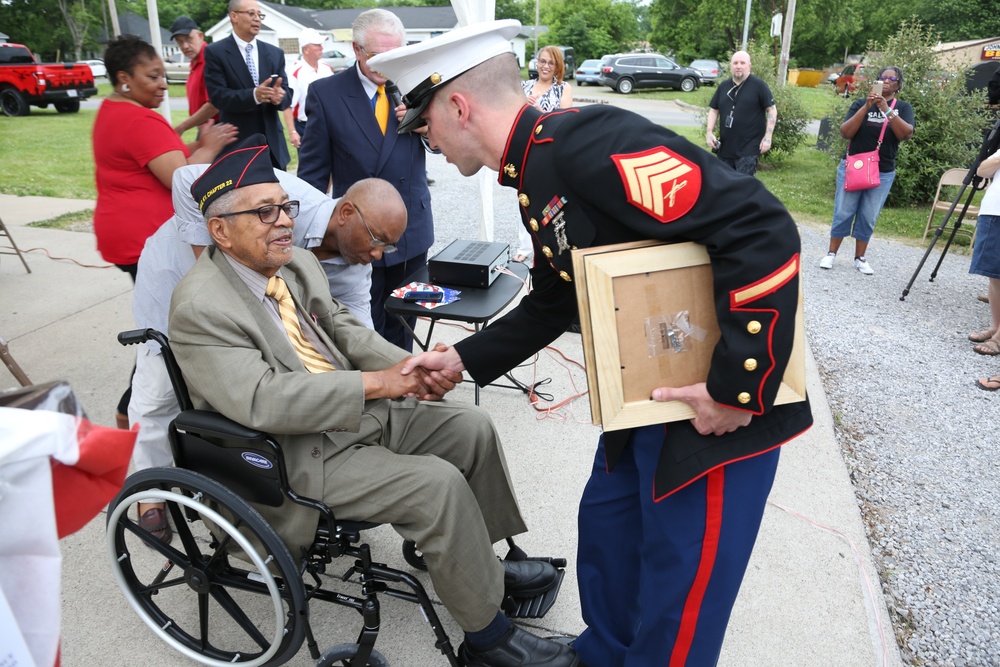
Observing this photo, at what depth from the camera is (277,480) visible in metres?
1.81

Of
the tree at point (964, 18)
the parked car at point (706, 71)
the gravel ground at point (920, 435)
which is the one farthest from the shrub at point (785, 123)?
the tree at point (964, 18)

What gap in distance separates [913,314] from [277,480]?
511cm

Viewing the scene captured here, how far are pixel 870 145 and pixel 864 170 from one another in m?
0.24

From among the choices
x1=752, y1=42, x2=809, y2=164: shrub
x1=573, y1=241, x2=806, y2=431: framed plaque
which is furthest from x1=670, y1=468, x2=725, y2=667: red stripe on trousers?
x1=752, y1=42, x2=809, y2=164: shrub

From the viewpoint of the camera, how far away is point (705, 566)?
5.21ft

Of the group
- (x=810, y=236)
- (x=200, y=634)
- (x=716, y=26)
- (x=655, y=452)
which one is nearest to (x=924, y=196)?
(x=810, y=236)

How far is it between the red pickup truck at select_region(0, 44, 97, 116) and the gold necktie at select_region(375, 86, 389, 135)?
Result: 59.1 feet

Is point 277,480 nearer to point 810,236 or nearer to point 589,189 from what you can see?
point 589,189

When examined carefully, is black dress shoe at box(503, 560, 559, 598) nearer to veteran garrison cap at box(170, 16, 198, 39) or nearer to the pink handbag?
the pink handbag

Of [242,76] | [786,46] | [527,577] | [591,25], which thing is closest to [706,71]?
[786,46]

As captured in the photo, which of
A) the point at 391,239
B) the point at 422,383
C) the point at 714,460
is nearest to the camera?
the point at 714,460

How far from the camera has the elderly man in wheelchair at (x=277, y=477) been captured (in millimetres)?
1793

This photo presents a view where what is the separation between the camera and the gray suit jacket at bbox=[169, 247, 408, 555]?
1.79 metres

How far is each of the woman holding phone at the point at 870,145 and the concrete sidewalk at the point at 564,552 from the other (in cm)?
241
